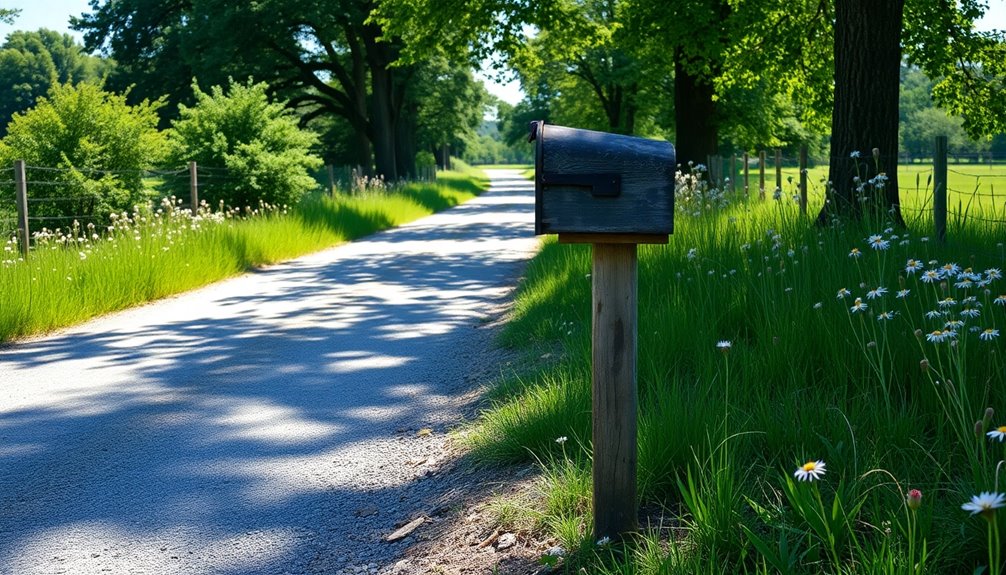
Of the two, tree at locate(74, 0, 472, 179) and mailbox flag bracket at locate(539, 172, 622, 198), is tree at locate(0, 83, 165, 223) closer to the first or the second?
mailbox flag bracket at locate(539, 172, 622, 198)

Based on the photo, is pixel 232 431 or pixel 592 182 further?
pixel 232 431

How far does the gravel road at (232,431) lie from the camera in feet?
13.3

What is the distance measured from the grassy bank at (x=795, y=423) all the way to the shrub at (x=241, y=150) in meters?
14.1

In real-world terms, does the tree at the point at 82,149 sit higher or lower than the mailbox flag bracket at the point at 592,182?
higher

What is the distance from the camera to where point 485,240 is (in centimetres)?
2097

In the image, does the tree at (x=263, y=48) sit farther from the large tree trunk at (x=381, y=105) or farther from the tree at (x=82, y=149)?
the tree at (x=82, y=149)

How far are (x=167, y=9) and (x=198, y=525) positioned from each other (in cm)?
4015

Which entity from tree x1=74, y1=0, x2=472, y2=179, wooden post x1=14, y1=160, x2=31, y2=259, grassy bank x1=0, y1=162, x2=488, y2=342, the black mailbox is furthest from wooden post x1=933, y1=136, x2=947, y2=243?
tree x1=74, y1=0, x2=472, y2=179

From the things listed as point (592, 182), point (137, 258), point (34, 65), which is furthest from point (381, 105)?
point (34, 65)

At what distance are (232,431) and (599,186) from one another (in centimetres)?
351

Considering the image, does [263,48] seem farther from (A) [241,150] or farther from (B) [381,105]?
(A) [241,150]

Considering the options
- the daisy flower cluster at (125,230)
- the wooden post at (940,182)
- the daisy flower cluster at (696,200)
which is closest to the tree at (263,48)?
the daisy flower cluster at (125,230)

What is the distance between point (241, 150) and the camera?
1964cm

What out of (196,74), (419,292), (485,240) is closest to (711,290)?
(419,292)
